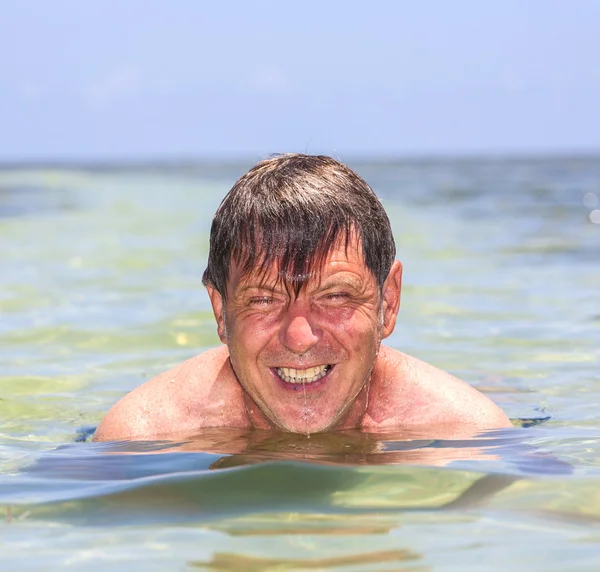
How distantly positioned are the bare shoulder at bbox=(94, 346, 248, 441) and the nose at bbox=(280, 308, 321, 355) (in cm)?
67

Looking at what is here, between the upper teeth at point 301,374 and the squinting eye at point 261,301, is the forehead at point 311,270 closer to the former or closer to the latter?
the squinting eye at point 261,301

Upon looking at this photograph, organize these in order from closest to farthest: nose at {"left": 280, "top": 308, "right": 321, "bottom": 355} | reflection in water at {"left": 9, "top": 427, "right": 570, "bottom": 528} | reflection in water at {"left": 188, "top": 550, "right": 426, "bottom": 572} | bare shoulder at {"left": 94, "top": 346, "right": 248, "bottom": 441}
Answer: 1. reflection in water at {"left": 188, "top": 550, "right": 426, "bottom": 572}
2. reflection in water at {"left": 9, "top": 427, "right": 570, "bottom": 528}
3. nose at {"left": 280, "top": 308, "right": 321, "bottom": 355}
4. bare shoulder at {"left": 94, "top": 346, "right": 248, "bottom": 441}

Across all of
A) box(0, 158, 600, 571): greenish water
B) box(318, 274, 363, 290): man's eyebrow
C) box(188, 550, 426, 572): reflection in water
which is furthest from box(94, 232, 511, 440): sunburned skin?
box(188, 550, 426, 572): reflection in water

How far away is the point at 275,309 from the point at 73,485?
93 centimetres

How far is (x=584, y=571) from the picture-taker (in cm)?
255

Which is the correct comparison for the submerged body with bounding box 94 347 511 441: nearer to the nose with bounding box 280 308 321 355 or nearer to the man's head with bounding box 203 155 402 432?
the man's head with bounding box 203 155 402 432

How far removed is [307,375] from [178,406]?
73 cm

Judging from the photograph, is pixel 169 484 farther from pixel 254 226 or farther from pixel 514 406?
pixel 514 406

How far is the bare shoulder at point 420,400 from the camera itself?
4.35 meters

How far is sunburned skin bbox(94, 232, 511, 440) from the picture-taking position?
12.3 ft

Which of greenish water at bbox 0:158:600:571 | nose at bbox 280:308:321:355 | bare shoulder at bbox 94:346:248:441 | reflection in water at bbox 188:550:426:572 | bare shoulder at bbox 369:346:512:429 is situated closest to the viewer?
reflection in water at bbox 188:550:426:572

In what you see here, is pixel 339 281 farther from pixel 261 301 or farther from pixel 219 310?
pixel 219 310

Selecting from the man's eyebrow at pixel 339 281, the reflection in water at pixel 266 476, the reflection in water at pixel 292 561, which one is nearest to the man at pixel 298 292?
the man's eyebrow at pixel 339 281

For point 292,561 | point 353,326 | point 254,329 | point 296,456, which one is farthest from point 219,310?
point 292,561
